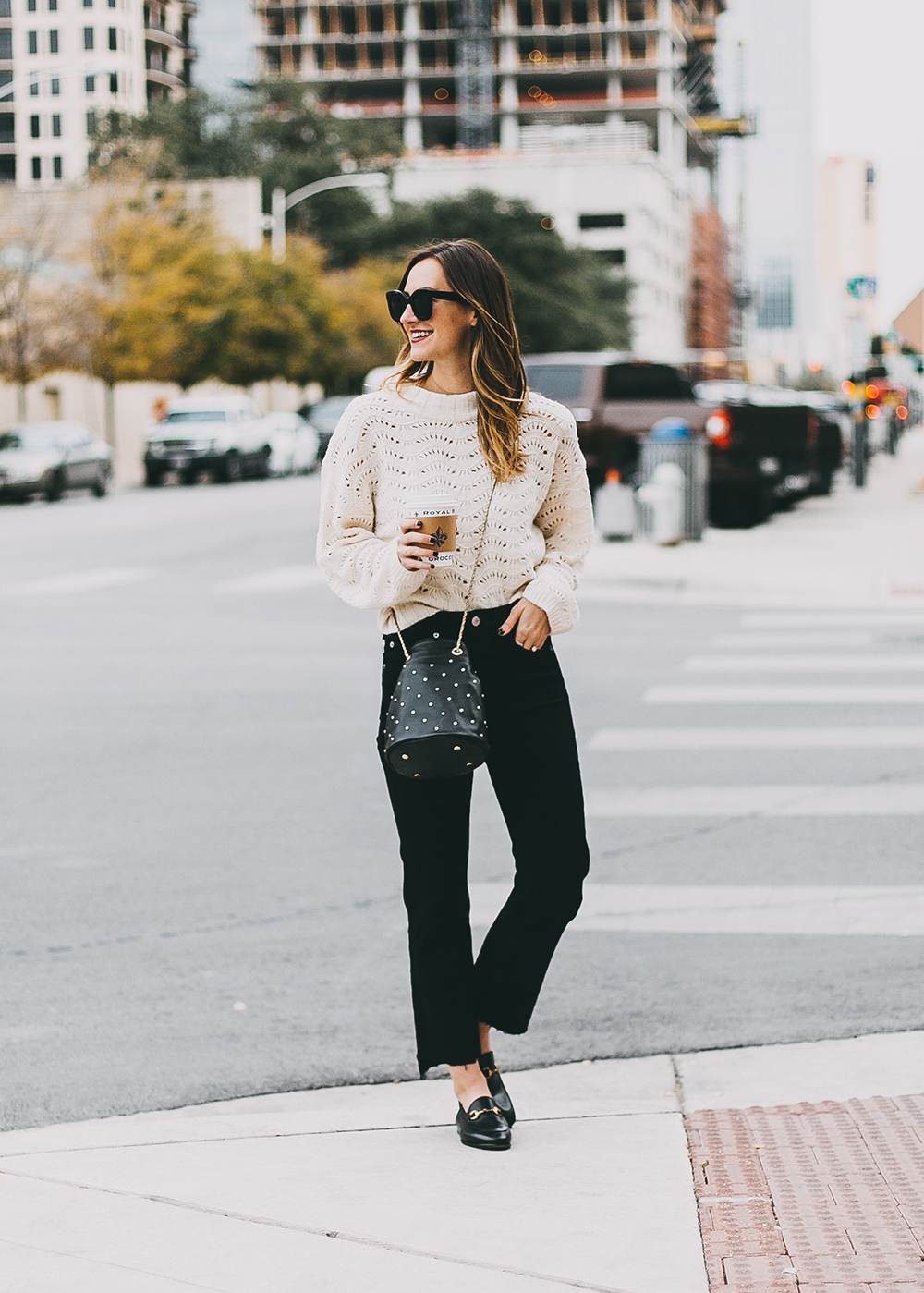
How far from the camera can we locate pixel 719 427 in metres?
21.8

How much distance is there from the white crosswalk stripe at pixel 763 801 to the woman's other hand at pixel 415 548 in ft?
12.7

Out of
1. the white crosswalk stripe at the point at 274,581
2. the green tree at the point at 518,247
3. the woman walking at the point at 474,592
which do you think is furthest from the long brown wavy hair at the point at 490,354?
the green tree at the point at 518,247

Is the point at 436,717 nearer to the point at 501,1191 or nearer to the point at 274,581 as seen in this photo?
the point at 501,1191

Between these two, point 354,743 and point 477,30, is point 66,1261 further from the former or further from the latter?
point 477,30

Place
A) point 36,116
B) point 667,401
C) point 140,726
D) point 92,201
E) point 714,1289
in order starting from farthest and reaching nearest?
point 36,116 < point 92,201 < point 667,401 < point 140,726 < point 714,1289

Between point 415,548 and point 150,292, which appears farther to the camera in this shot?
point 150,292

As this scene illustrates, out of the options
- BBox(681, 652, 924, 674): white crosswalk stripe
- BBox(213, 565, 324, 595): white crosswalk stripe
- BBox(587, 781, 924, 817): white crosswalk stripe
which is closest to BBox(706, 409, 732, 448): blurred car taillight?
BBox(213, 565, 324, 595): white crosswalk stripe

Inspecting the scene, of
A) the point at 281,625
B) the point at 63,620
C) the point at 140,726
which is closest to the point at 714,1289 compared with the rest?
the point at 140,726

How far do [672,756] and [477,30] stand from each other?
382ft

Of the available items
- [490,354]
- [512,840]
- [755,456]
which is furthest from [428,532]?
[755,456]

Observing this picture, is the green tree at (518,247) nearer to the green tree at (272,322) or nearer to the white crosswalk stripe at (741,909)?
the green tree at (272,322)

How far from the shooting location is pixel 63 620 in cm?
1466

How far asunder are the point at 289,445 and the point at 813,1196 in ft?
130

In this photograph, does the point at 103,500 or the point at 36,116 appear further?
the point at 36,116
